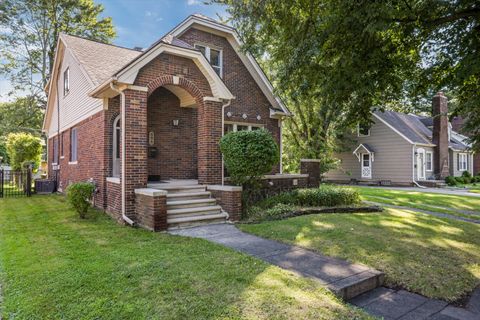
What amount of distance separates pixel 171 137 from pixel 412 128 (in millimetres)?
22006

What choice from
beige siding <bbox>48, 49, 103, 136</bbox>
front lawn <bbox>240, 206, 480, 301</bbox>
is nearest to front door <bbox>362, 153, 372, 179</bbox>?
front lawn <bbox>240, 206, 480, 301</bbox>

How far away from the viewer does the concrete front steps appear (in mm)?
7496

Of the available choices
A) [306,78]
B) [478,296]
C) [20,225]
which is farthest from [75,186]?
[478,296]

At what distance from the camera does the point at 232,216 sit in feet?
26.7

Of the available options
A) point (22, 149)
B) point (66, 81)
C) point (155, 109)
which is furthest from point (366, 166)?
point (22, 149)

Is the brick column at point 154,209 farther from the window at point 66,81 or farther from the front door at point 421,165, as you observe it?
the front door at point 421,165

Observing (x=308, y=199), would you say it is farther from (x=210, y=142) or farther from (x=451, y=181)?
(x=451, y=181)

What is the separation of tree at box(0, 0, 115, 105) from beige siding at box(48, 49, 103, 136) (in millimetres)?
10922

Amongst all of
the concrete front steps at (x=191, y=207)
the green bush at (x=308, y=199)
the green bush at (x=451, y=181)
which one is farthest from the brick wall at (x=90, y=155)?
the green bush at (x=451, y=181)

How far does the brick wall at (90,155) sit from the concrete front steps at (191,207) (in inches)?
87.9

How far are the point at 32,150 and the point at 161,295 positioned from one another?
59.2 ft

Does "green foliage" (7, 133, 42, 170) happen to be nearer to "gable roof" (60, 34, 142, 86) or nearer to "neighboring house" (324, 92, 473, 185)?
"gable roof" (60, 34, 142, 86)

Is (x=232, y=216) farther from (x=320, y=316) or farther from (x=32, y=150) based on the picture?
(x=32, y=150)

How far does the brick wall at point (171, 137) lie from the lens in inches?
416
